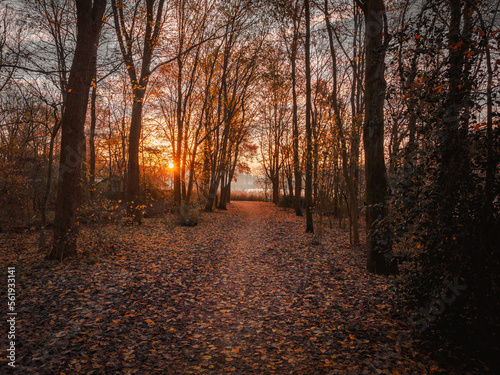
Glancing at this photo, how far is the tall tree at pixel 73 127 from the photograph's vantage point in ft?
21.2

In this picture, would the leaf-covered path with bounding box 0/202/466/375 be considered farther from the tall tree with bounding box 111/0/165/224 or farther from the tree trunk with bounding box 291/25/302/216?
the tree trunk with bounding box 291/25/302/216

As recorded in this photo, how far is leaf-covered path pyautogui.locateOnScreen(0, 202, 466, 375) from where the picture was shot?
10.8 ft

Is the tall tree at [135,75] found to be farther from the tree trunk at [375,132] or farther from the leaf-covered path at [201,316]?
the tree trunk at [375,132]

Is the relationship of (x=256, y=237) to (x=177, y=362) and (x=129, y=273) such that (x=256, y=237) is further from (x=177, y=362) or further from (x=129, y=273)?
(x=177, y=362)

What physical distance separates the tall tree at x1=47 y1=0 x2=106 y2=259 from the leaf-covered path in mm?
768

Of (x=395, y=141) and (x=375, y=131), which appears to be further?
(x=395, y=141)

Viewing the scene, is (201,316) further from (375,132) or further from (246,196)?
(246,196)

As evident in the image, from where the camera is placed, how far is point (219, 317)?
4.66 m

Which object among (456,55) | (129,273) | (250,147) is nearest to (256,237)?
(129,273)

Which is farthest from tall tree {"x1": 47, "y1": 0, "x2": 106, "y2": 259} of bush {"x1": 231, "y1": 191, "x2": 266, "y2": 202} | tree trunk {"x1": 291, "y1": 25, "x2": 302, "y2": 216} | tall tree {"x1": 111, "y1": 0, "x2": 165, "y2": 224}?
bush {"x1": 231, "y1": 191, "x2": 266, "y2": 202}

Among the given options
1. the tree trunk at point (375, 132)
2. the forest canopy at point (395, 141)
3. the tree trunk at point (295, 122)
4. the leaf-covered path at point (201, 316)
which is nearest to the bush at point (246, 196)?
the tree trunk at point (295, 122)

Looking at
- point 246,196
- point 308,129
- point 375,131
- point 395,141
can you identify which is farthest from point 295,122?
point 246,196

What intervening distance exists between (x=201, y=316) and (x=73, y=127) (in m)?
5.47

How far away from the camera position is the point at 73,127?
6.49 m
